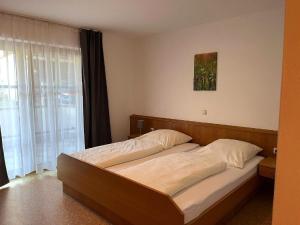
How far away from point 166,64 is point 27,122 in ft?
8.00

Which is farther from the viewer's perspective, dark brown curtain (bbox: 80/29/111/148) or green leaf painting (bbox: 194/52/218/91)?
dark brown curtain (bbox: 80/29/111/148)

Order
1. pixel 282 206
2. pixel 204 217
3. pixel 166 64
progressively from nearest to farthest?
pixel 282 206 < pixel 204 217 < pixel 166 64

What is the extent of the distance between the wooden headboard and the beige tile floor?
67 centimetres

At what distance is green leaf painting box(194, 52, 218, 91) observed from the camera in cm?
340

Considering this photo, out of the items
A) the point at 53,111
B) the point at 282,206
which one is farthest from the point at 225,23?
the point at 282,206

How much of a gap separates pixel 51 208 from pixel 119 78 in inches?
102

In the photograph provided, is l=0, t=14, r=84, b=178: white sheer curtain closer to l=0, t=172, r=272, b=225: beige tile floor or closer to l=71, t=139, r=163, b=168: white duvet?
l=0, t=172, r=272, b=225: beige tile floor

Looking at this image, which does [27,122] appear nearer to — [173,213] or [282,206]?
[173,213]

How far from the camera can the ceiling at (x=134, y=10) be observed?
104 inches

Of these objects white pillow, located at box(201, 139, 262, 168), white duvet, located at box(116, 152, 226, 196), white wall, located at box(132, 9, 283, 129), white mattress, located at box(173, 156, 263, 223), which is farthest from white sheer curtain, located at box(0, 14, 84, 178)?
white mattress, located at box(173, 156, 263, 223)

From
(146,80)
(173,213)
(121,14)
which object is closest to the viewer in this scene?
(173,213)

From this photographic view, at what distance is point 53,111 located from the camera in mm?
3518

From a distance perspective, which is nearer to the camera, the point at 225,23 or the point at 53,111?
the point at 225,23

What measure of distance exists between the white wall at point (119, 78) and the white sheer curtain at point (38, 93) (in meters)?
0.61
